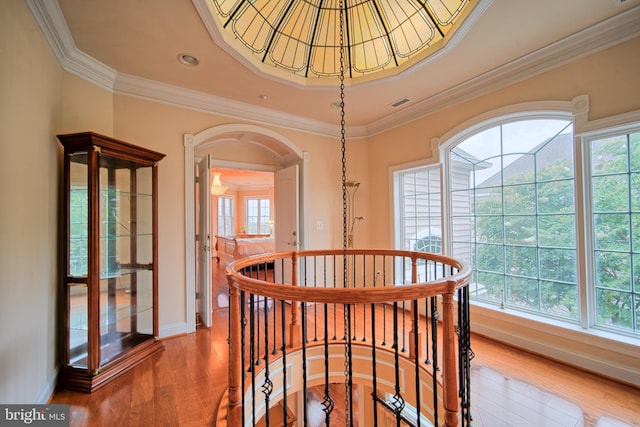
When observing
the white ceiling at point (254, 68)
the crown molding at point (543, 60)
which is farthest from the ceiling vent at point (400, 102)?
the crown molding at point (543, 60)

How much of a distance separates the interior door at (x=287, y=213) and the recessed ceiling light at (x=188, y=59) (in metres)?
1.84

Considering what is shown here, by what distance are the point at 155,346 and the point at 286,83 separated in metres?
3.06

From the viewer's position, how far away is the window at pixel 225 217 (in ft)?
32.6

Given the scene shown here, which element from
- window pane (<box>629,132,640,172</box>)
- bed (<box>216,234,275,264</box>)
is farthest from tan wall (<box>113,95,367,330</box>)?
window pane (<box>629,132,640,172</box>)

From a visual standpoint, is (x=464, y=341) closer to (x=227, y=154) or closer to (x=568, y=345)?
(x=568, y=345)

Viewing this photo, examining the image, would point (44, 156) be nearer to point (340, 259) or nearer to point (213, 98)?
point (213, 98)

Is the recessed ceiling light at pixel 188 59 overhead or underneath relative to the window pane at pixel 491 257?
overhead

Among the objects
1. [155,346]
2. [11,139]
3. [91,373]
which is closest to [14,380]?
[91,373]

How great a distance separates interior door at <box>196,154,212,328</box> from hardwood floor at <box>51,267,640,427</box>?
2.62ft

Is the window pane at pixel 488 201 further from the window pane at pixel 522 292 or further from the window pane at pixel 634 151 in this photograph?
the window pane at pixel 634 151

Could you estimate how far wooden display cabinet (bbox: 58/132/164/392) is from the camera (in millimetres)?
2133

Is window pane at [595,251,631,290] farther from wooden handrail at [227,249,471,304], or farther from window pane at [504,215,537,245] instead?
wooden handrail at [227,249,471,304]

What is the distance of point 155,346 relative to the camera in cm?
265

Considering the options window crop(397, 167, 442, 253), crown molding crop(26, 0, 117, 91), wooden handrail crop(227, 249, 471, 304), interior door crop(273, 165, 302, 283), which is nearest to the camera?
wooden handrail crop(227, 249, 471, 304)
